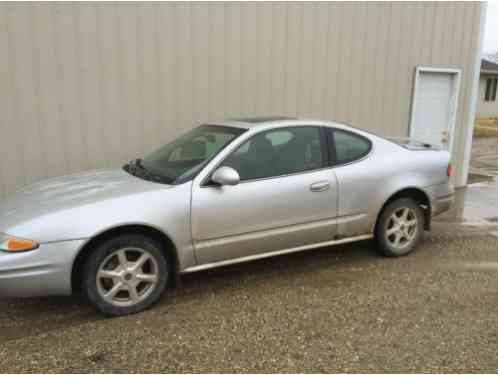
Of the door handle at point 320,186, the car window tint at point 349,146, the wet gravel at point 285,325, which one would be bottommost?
the wet gravel at point 285,325

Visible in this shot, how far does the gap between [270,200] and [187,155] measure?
0.98m

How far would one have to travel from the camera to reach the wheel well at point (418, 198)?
470 centimetres

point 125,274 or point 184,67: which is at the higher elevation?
point 184,67

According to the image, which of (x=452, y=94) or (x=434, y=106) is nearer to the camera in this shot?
(x=434, y=106)

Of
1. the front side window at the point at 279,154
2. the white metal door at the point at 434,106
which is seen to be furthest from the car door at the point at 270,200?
the white metal door at the point at 434,106

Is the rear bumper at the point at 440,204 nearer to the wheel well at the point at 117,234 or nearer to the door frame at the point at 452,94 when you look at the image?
the wheel well at the point at 117,234

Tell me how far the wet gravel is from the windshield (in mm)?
1090

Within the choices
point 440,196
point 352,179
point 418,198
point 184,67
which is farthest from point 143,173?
point 440,196

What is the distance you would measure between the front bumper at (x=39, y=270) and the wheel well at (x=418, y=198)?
10.1 ft

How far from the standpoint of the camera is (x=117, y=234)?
3.42m

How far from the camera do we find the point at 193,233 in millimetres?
3652

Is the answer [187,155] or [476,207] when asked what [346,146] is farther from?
[476,207]

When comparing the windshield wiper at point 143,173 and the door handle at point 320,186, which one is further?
the door handle at point 320,186

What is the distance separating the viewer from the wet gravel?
2.89 metres
